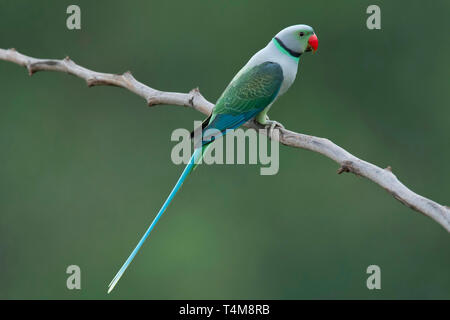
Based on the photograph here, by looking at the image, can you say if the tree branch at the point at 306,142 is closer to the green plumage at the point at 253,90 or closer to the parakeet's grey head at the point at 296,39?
the green plumage at the point at 253,90

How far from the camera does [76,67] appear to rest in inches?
70.2

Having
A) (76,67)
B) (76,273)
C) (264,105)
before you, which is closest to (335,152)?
(264,105)

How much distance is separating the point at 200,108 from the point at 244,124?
0.13 metres

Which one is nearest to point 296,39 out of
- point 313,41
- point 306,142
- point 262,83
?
point 313,41

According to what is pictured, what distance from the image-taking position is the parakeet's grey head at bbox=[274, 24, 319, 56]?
166 centimetres

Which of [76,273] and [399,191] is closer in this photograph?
[399,191]

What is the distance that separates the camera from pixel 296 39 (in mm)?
1666

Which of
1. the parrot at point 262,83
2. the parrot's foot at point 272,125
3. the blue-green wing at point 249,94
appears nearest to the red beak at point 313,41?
the parrot at point 262,83

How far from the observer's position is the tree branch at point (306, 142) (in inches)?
45.3

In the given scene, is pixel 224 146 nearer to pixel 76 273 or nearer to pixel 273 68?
pixel 273 68

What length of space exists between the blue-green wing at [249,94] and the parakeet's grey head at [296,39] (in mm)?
61

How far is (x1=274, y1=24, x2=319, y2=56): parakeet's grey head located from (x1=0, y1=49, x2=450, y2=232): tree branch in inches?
9.0

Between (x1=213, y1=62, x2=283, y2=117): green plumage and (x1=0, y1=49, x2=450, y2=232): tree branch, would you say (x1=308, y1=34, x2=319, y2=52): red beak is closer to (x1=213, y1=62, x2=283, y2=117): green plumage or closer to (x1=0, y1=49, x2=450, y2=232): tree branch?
→ (x1=213, y1=62, x2=283, y2=117): green plumage

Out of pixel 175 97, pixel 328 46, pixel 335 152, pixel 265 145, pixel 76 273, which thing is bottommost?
pixel 76 273
